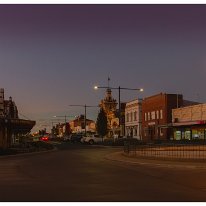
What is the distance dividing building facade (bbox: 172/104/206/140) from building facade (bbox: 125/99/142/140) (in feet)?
51.6

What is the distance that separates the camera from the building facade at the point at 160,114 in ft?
268

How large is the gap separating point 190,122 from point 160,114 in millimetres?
12833

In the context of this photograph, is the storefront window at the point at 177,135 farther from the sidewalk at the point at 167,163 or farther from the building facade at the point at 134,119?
the sidewalk at the point at 167,163

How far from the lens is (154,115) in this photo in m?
86.7

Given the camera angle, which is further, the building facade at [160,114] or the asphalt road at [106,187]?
the building facade at [160,114]

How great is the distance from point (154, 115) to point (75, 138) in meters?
15.0

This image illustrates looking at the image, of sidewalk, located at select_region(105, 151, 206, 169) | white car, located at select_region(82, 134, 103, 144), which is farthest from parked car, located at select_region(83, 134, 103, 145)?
sidewalk, located at select_region(105, 151, 206, 169)

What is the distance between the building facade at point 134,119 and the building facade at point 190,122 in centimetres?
1572

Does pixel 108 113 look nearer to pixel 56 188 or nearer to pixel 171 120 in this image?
pixel 171 120

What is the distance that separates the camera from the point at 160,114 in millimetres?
84312

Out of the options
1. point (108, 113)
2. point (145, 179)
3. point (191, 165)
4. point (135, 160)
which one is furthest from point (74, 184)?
point (108, 113)

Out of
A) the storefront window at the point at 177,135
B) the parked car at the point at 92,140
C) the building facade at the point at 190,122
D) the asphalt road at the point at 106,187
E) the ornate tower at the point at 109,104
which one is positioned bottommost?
the asphalt road at the point at 106,187

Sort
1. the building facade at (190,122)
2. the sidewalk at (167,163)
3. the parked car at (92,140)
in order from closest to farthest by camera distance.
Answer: the sidewalk at (167,163) < the building facade at (190,122) < the parked car at (92,140)

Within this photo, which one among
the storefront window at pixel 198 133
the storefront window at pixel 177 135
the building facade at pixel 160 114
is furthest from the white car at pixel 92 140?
the storefront window at pixel 198 133
